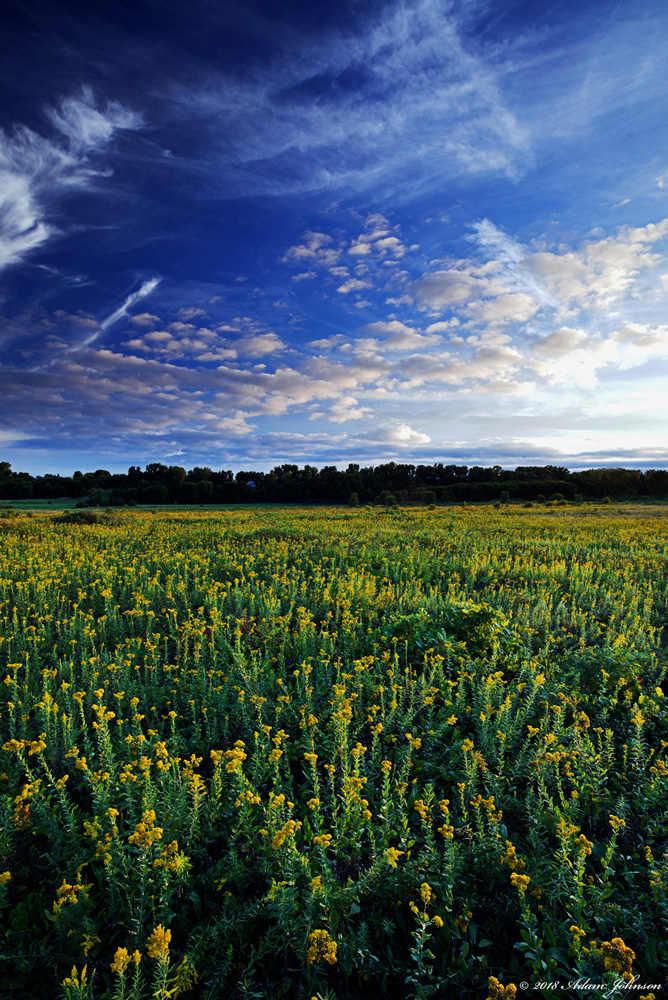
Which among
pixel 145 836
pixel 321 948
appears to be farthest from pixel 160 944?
pixel 321 948

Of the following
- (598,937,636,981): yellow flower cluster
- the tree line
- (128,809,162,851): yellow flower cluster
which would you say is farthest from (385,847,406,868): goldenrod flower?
the tree line

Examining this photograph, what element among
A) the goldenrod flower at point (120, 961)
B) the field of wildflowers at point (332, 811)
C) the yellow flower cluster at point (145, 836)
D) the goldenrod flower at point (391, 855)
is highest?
the yellow flower cluster at point (145, 836)

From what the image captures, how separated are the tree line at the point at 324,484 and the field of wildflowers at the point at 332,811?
210 ft

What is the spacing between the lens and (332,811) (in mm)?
3242

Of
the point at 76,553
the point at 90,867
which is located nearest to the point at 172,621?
the point at 90,867

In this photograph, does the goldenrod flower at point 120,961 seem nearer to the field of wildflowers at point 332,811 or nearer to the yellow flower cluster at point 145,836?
the field of wildflowers at point 332,811

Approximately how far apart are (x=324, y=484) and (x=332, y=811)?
250ft

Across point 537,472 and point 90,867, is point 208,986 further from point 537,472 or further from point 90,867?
point 537,472

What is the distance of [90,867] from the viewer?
2895 millimetres

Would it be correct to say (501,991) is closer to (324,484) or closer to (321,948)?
(321,948)

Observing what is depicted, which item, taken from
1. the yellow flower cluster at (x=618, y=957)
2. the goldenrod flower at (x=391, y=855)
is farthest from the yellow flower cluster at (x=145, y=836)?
the yellow flower cluster at (x=618, y=957)

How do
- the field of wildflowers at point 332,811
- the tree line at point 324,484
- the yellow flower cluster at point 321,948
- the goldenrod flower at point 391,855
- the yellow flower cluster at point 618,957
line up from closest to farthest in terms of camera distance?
the yellow flower cluster at point 618,957 < the yellow flower cluster at point 321,948 < the field of wildflowers at point 332,811 < the goldenrod flower at point 391,855 < the tree line at point 324,484

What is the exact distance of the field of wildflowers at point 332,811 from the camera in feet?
7.46

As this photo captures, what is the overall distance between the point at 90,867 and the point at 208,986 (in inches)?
47.0
